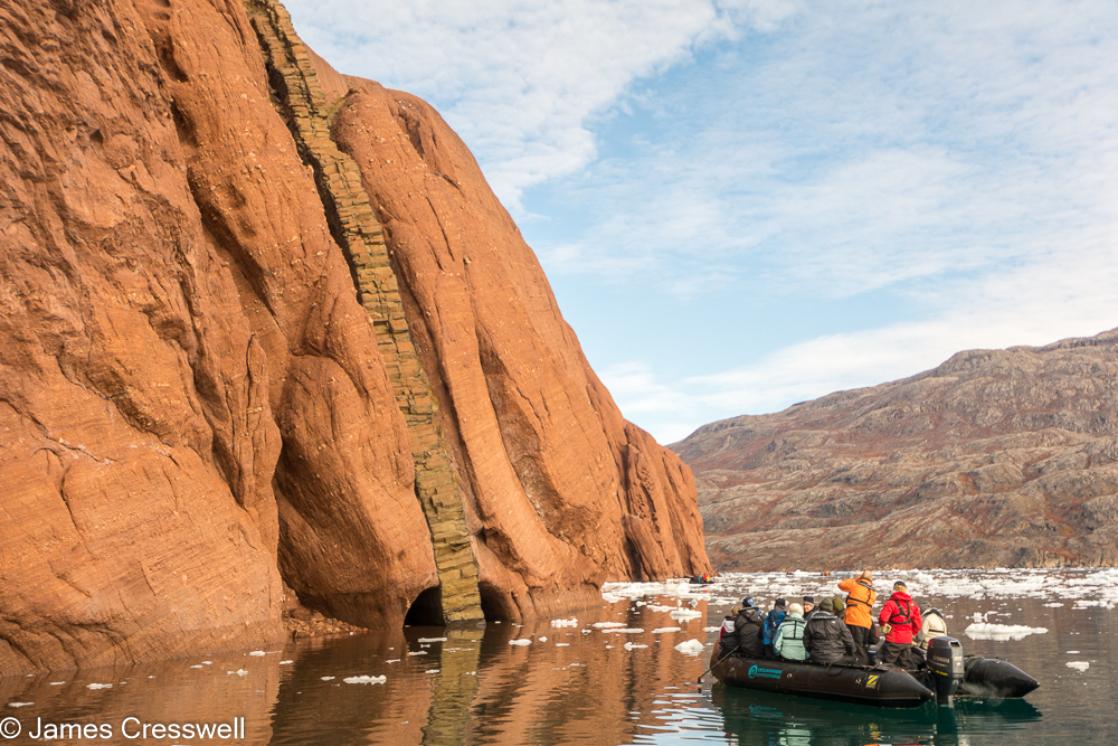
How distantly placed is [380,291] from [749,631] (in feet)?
71.2

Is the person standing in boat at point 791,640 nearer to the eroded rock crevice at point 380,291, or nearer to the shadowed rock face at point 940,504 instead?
the eroded rock crevice at point 380,291

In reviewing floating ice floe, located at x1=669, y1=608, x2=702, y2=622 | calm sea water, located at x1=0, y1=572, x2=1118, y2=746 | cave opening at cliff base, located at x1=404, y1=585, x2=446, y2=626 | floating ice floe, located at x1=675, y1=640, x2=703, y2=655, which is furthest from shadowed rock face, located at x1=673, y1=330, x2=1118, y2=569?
floating ice floe, located at x1=675, y1=640, x2=703, y2=655

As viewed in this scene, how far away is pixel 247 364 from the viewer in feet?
91.6

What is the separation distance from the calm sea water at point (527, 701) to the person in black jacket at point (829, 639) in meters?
0.90

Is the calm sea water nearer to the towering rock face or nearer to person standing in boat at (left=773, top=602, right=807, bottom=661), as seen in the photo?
person standing in boat at (left=773, top=602, right=807, bottom=661)

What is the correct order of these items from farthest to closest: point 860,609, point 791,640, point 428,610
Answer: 1. point 428,610
2. point 791,640
3. point 860,609

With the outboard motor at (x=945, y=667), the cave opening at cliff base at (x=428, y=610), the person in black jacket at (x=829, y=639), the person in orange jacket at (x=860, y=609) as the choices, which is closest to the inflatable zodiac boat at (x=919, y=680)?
the outboard motor at (x=945, y=667)

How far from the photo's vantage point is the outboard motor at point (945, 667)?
57.1ft

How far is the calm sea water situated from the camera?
14492mm

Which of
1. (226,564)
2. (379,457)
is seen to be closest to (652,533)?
(379,457)

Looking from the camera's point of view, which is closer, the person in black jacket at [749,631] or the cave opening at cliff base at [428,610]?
the person in black jacket at [749,631]

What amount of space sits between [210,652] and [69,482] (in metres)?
5.69

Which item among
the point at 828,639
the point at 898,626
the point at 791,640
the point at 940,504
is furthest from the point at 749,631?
the point at 940,504

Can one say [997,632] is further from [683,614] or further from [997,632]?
[683,614]
